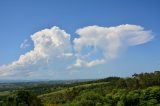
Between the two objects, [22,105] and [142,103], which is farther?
[142,103]

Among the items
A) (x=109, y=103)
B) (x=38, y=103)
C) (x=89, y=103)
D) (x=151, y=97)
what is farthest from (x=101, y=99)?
(x=38, y=103)

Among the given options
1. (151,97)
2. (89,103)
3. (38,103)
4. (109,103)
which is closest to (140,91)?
(151,97)

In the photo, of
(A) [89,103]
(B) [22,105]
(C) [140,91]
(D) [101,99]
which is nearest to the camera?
(B) [22,105]

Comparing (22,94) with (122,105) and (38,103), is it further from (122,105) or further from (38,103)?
(122,105)

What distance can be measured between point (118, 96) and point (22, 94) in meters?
77.2

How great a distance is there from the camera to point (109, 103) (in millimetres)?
175875

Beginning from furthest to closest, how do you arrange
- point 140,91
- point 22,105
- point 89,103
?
point 140,91 → point 89,103 → point 22,105

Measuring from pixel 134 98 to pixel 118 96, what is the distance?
9.62 metres

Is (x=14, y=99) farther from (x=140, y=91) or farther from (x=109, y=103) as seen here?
(x=140, y=91)

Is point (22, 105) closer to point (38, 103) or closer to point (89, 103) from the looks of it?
point (38, 103)

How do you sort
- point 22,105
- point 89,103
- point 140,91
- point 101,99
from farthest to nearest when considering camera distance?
1. point 140,91
2. point 101,99
3. point 89,103
4. point 22,105

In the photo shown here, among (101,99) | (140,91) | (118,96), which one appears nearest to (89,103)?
(101,99)

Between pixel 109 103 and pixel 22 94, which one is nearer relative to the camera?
pixel 22 94

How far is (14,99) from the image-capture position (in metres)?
120
